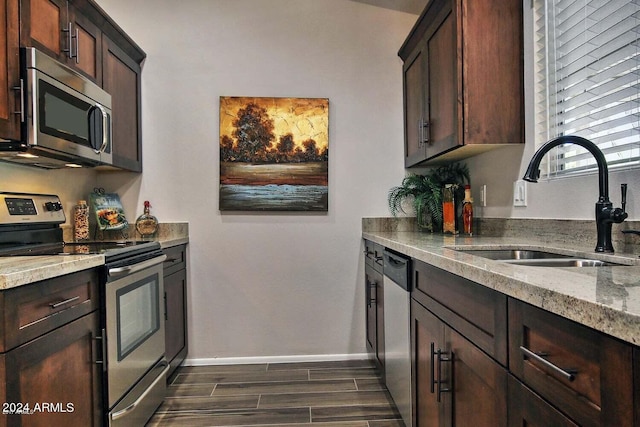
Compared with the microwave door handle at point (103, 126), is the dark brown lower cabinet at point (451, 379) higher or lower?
lower

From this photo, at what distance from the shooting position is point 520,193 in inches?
72.4

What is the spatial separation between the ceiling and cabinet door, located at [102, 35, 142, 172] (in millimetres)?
1715

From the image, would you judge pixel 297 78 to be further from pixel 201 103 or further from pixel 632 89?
pixel 632 89

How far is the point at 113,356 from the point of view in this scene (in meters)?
1.54

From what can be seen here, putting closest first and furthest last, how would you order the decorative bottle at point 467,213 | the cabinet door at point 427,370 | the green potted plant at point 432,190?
the cabinet door at point 427,370 < the decorative bottle at point 467,213 < the green potted plant at point 432,190

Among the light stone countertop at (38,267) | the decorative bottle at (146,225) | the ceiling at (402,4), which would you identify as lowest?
the light stone countertop at (38,267)

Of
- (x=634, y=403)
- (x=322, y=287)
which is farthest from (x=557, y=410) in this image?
(x=322, y=287)

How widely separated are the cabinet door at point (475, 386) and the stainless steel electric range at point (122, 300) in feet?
4.32

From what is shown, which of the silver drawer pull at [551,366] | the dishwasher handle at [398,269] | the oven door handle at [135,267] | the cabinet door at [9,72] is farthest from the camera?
the dishwasher handle at [398,269]

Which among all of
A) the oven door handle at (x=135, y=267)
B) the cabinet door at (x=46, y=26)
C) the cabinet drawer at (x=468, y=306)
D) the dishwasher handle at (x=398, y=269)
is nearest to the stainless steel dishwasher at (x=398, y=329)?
the dishwasher handle at (x=398, y=269)

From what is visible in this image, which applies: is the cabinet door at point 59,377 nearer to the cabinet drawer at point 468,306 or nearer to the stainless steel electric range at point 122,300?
the stainless steel electric range at point 122,300

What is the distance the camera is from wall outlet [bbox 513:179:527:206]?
1.81 meters

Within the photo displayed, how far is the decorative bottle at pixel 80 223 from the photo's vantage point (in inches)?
93.0

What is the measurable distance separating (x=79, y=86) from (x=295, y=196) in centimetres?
143
